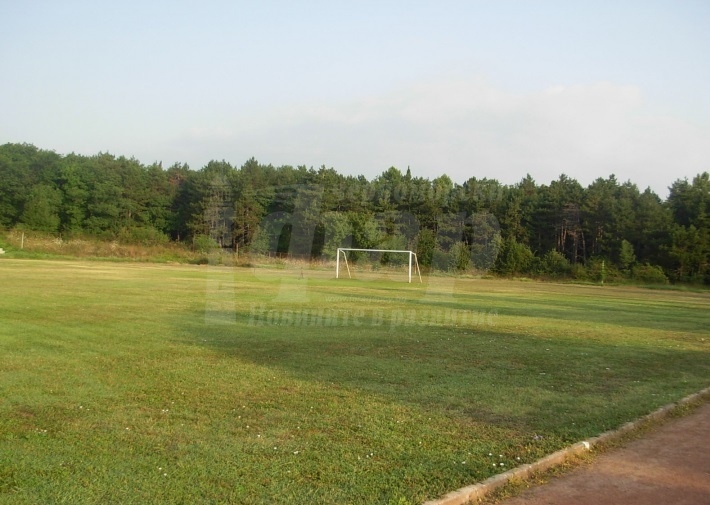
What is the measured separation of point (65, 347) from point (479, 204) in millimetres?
57435

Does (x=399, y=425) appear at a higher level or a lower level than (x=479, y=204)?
lower

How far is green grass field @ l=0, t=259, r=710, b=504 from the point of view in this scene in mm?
4891

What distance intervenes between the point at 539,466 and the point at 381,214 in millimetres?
53165

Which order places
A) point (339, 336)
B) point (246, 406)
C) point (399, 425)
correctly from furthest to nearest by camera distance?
point (339, 336), point (246, 406), point (399, 425)

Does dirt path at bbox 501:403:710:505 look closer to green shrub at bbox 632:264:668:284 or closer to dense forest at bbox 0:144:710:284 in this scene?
dense forest at bbox 0:144:710:284

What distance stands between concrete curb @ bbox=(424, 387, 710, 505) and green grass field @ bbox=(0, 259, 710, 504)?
0.13m

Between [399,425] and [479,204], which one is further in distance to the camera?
[479,204]

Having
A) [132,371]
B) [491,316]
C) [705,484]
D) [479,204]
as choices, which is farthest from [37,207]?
[705,484]

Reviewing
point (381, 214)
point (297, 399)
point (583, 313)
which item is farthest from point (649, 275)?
point (297, 399)

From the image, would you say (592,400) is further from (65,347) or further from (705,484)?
(65,347)

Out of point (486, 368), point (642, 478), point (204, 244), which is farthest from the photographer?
point (204, 244)

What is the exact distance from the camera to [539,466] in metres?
5.38

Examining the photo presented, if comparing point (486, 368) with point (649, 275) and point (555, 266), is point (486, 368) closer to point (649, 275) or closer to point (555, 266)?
point (555, 266)

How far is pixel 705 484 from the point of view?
17.2ft
